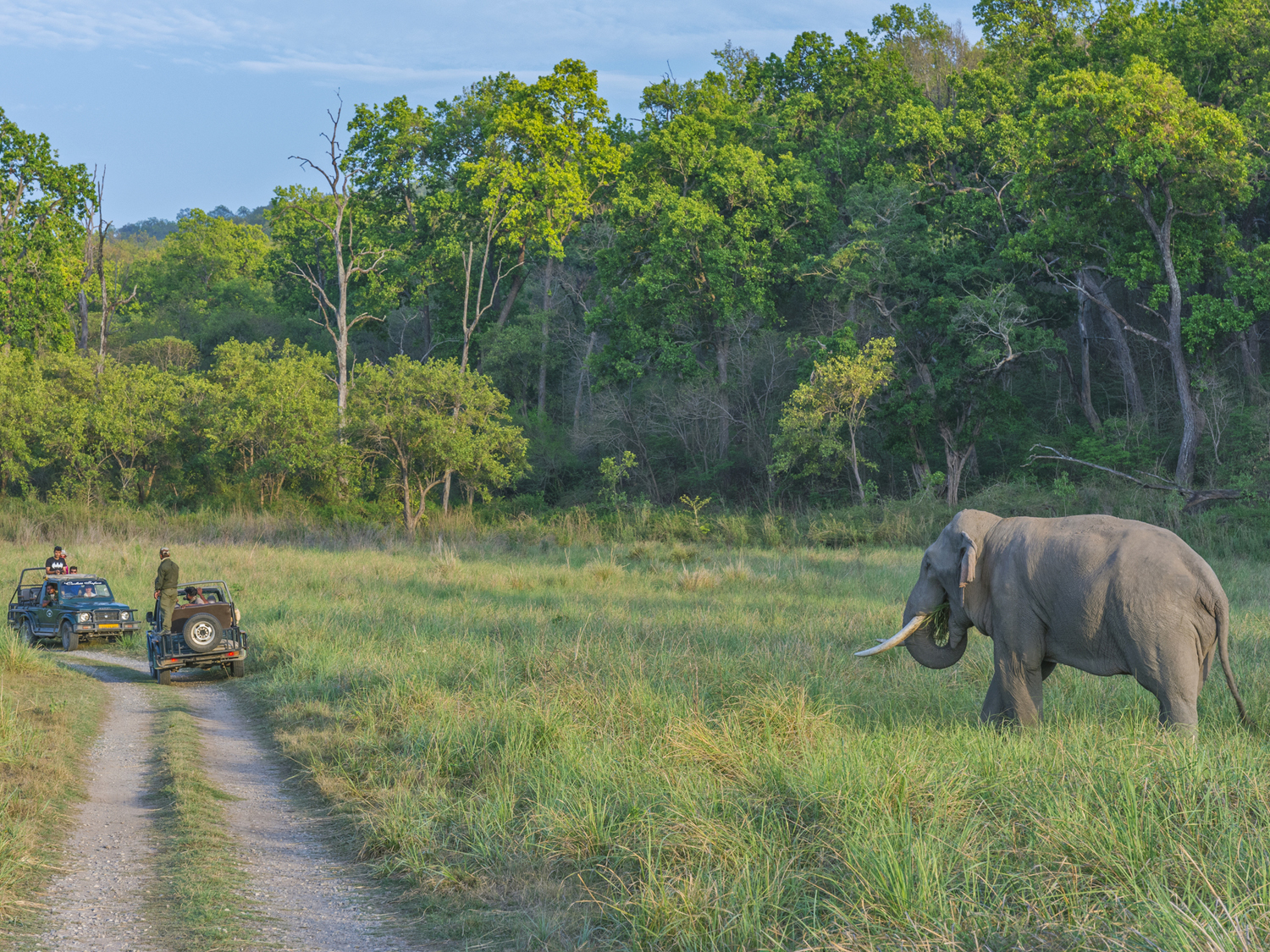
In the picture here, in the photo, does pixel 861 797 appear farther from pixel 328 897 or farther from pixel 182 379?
pixel 182 379

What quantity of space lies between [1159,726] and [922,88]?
135 ft

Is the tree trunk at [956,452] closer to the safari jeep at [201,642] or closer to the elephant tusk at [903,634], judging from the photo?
the safari jeep at [201,642]

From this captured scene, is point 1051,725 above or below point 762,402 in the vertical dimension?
below

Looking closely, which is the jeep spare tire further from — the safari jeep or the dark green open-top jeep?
the dark green open-top jeep

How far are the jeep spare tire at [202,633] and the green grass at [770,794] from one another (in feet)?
2.90

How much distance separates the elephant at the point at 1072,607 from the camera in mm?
7766

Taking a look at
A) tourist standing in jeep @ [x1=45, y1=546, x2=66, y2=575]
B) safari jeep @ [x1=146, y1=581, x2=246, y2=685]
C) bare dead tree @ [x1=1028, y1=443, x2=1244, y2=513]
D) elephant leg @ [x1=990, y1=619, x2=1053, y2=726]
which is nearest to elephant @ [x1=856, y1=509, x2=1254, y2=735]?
elephant leg @ [x1=990, y1=619, x2=1053, y2=726]

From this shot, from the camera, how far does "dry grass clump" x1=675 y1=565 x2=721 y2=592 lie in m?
19.9

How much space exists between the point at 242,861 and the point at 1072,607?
6162 millimetres

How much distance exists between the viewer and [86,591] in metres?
18.1

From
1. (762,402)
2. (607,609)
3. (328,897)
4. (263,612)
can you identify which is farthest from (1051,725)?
(762,402)

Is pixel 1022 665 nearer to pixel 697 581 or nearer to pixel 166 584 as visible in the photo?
pixel 697 581

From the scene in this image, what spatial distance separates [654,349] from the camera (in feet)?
137

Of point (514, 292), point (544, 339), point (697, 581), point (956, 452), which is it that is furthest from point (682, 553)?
point (514, 292)
